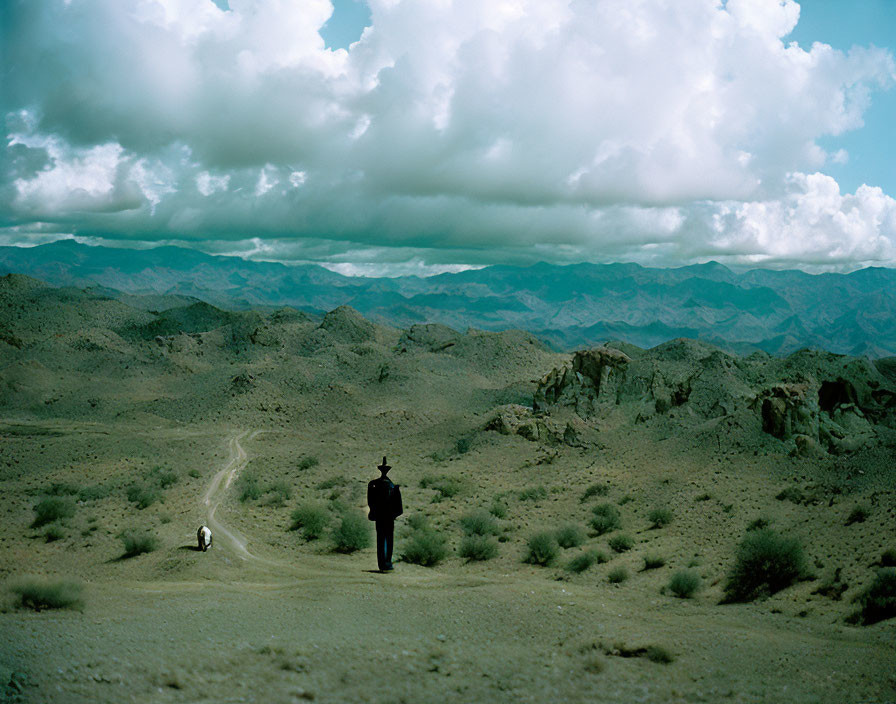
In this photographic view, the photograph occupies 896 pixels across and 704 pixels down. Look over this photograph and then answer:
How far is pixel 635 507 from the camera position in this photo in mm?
24156

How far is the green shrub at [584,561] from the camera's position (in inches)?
688

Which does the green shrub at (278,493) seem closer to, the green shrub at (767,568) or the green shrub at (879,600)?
the green shrub at (767,568)

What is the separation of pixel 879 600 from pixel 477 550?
10.5m

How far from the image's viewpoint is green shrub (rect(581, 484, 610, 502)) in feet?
86.9

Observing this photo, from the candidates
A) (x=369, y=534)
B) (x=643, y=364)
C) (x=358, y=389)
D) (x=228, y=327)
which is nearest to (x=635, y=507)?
(x=369, y=534)

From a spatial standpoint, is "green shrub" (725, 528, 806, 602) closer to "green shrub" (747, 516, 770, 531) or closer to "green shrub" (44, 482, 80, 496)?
"green shrub" (747, 516, 770, 531)

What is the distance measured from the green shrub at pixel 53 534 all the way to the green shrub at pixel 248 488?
25.0ft

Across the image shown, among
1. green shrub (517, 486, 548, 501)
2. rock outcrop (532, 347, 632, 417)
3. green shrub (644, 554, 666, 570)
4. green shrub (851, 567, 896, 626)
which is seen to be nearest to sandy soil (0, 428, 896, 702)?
green shrub (851, 567, 896, 626)

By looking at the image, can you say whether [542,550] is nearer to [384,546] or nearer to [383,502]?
[384,546]

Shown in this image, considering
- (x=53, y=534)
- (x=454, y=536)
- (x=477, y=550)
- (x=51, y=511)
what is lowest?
(x=454, y=536)

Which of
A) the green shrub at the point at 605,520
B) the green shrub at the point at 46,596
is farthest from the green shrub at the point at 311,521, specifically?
the green shrub at the point at 46,596

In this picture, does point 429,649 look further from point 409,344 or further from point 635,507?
point 409,344

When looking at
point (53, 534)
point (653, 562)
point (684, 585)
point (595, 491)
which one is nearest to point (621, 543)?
point (653, 562)

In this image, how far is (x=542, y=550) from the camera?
61.1 ft
